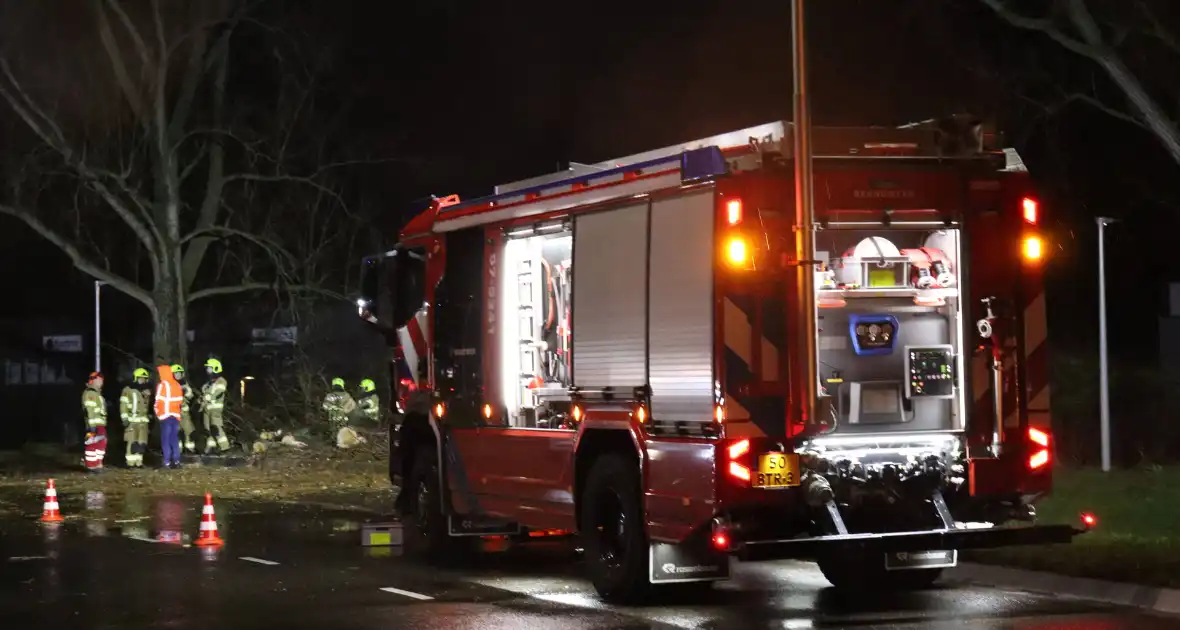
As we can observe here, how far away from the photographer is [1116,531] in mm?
13391

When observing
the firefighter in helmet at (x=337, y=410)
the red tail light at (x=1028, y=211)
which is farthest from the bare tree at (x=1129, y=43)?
the firefighter in helmet at (x=337, y=410)

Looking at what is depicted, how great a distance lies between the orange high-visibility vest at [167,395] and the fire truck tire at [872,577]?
1578cm

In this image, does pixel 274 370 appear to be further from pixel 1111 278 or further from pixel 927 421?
pixel 927 421

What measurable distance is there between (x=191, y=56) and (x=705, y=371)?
81.9ft

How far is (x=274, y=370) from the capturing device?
42531 millimetres

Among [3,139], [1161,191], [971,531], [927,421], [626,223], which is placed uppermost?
[3,139]

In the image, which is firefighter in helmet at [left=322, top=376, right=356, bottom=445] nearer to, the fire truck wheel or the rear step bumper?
the fire truck wheel

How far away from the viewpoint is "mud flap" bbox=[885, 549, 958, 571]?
36.2 feet

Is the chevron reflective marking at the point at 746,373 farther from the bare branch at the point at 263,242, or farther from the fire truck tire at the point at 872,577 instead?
the bare branch at the point at 263,242

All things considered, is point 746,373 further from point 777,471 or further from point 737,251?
point 737,251

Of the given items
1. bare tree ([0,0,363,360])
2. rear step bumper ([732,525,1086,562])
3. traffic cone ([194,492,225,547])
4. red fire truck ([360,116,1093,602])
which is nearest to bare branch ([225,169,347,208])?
bare tree ([0,0,363,360])

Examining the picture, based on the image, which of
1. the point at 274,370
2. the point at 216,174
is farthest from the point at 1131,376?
the point at 274,370

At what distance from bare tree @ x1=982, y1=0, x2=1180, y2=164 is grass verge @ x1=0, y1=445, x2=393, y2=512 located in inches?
399

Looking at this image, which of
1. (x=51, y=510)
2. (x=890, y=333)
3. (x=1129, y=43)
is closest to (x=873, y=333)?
(x=890, y=333)
